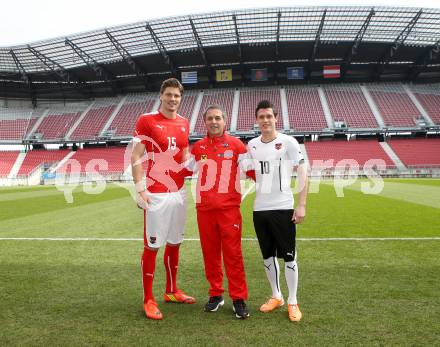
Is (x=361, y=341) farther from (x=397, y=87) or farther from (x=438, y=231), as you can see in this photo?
(x=397, y=87)

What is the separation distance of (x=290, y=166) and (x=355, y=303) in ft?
4.76

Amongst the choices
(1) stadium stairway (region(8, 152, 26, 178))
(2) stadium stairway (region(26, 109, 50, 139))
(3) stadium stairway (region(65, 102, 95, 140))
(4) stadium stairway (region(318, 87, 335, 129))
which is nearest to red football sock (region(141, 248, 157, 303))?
(4) stadium stairway (region(318, 87, 335, 129))

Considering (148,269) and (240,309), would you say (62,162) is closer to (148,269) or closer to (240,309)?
(148,269)

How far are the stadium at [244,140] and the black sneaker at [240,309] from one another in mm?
107

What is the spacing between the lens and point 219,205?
3602 mm

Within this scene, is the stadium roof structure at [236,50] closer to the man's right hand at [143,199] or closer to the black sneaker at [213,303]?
the man's right hand at [143,199]

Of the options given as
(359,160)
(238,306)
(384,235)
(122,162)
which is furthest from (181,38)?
(238,306)

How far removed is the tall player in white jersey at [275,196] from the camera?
140 inches

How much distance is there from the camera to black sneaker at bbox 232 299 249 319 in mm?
3346

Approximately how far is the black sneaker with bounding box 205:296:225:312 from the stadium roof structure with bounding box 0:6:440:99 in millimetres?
33882

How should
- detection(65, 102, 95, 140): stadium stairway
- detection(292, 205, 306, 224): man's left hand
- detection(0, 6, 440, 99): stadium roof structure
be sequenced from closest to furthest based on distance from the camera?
detection(292, 205, 306, 224): man's left hand < detection(0, 6, 440, 99): stadium roof structure < detection(65, 102, 95, 140): stadium stairway

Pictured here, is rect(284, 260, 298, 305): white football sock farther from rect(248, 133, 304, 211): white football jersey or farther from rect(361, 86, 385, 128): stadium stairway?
rect(361, 86, 385, 128): stadium stairway

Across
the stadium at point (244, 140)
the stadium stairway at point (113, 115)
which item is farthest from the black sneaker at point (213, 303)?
the stadium stairway at point (113, 115)

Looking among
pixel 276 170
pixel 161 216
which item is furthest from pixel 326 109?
pixel 161 216
